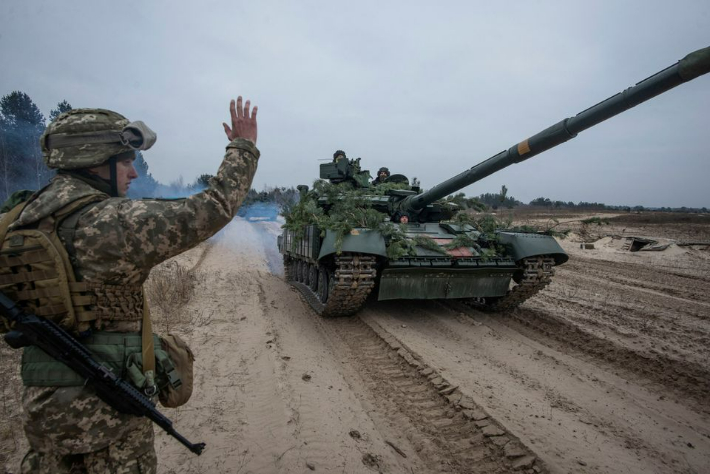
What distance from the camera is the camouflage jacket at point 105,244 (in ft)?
5.10

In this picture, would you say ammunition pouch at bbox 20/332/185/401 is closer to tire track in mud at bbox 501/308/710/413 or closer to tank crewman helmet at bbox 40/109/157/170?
tank crewman helmet at bbox 40/109/157/170

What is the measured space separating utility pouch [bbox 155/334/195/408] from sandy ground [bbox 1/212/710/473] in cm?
124

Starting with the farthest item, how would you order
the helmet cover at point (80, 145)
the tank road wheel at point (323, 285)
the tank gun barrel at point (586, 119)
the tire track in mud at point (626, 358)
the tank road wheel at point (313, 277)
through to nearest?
the tank road wheel at point (313, 277)
the tank road wheel at point (323, 285)
the tire track in mud at point (626, 358)
the tank gun barrel at point (586, 119)
the helmet cover at point (80, 145)

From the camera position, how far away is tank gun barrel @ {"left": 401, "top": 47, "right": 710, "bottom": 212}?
327 centimetres

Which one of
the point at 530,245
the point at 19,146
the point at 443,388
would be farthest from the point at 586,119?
the point at 19,146

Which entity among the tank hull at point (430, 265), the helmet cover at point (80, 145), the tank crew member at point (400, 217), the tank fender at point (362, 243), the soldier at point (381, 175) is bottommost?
the tank hull at point (430, 265)

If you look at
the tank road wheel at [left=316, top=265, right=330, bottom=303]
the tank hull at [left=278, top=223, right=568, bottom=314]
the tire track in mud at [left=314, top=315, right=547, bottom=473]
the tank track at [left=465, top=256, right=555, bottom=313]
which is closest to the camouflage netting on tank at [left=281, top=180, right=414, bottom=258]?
the tank hull at [left=278, top=223, right=568, bottom=314]

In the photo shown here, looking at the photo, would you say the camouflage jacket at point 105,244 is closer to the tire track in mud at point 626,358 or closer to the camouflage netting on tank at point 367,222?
the camouflage netting on tank at point 367,222

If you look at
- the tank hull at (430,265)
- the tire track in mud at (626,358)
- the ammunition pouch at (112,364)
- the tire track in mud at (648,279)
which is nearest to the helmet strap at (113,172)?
the ammunition pouch at (112,364)

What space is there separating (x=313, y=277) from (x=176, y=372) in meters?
5.99

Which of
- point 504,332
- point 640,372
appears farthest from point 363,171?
point 640,372

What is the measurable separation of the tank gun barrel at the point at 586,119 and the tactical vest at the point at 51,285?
4.17m

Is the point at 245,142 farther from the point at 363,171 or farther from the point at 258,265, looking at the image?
the point at 258,265

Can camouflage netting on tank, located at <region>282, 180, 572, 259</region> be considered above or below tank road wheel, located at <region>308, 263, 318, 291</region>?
above
